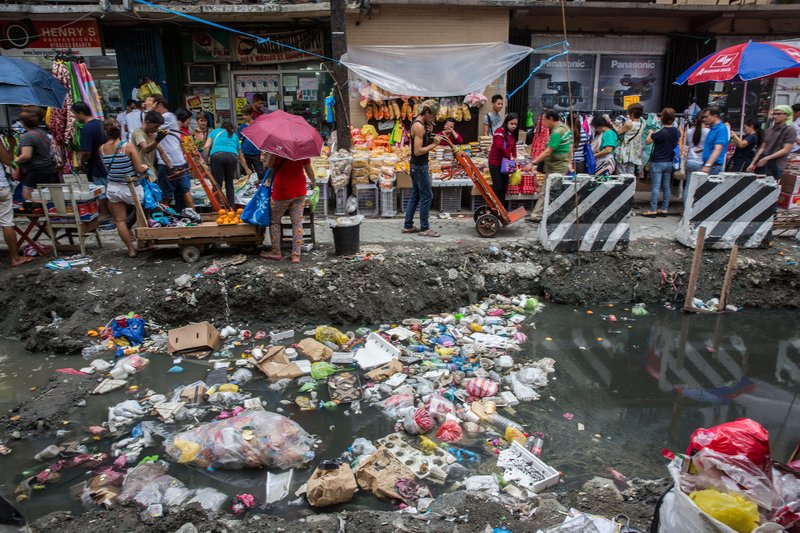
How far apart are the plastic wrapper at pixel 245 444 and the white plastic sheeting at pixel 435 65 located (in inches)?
287

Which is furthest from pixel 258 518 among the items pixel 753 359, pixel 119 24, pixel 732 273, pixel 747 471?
pixel 119 24

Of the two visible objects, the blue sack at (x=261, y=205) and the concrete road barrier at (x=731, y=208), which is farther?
the concrete road barrier at (x=731, y=208)

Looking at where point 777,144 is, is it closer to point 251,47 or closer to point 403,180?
point 403,180

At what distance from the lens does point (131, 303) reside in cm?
620

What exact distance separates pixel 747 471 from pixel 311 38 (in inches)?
442

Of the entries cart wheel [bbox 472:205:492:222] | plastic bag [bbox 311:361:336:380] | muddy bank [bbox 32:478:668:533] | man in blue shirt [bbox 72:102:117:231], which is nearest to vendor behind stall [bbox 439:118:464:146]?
cart wheel [bbox 472:205:492:222]

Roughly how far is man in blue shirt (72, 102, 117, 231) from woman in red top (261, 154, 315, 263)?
9.01 feet

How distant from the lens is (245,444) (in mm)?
3832

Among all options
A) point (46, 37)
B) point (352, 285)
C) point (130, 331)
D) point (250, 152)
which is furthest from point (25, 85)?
point (46, 37)

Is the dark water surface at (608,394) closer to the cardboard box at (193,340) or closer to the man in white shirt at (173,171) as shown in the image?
the cardboard box at (193,340)

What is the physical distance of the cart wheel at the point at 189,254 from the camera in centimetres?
673

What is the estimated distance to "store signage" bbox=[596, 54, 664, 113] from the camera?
12.1 meters

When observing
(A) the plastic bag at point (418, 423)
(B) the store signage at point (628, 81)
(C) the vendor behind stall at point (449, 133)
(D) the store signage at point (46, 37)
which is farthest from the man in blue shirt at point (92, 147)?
(B) the store signage at point (628, 81)

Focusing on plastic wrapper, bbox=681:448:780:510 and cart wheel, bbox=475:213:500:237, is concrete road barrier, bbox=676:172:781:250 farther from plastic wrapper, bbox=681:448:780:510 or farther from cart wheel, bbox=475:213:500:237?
plastic wrapper, bbox=681:448:780:510
